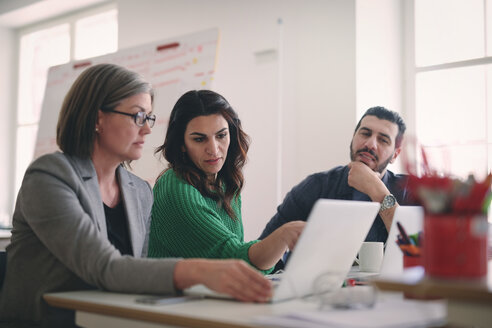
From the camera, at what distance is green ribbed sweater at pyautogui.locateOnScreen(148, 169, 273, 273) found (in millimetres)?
1771

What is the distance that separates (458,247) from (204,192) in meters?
1.22

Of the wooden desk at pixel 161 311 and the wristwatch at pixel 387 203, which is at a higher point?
the wristwatch at pixel 387 203

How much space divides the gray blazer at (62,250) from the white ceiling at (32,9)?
3907 mm

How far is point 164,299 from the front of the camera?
1.12 meters

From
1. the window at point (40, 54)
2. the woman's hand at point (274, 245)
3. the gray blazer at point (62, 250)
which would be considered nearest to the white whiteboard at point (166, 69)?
the window at point (40, 54)

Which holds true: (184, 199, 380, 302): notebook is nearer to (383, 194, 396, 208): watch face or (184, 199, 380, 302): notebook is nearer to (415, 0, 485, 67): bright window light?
(383, 194, 396, 208): watch face

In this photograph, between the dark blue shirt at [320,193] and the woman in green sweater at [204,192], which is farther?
the dark blue shirt at [320,193]

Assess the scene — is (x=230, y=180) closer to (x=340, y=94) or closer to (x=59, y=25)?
(x=340, y=94)

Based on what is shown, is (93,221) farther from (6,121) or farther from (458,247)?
(6,121)

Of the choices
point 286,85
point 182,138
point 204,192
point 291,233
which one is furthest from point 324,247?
point 286,85

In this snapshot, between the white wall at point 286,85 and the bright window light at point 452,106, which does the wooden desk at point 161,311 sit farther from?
the bright window light at point 452,106

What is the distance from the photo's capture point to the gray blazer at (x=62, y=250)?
122cm

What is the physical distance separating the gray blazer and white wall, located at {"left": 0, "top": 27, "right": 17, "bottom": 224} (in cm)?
454

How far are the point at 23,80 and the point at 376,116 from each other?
4.19 m
